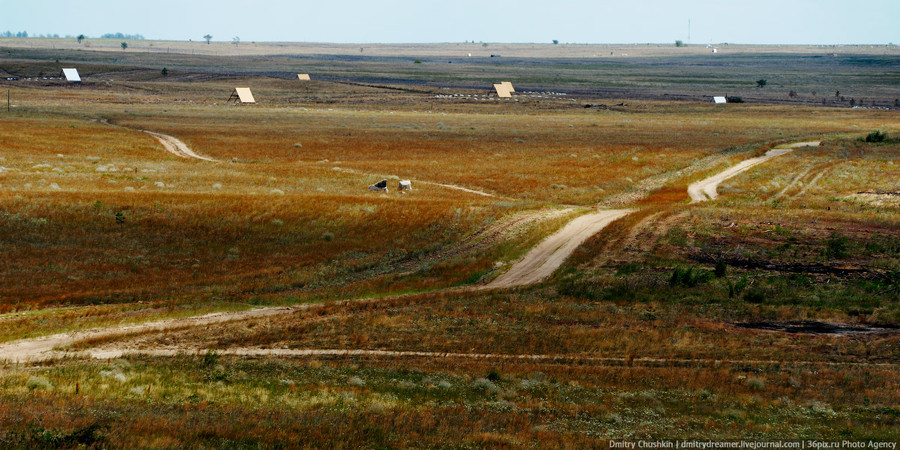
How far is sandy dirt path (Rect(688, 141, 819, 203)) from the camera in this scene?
61.7 metres

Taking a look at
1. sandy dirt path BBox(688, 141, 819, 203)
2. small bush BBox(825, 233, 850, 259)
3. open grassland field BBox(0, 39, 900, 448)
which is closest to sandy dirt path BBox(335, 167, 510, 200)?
open grassland field BBox(0, 39, 900, 448)

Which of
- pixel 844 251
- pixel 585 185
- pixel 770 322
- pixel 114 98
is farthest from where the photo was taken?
pixel 114 98

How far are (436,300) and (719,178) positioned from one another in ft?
150

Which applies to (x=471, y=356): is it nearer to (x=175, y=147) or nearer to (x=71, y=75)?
(x=175, y=147)

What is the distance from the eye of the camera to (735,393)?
22.6 m

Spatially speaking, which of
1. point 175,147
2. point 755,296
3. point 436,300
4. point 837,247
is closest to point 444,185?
point 436,300

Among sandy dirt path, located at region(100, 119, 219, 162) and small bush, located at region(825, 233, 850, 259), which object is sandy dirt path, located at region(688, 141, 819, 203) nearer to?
small bush, located at region(825, 233, 850, 259)

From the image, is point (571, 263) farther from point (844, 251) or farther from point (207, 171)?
point (207, 171)

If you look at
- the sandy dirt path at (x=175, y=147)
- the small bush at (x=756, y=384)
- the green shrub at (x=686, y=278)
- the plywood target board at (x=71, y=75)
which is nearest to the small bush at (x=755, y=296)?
the green shrub at (x=686, y=278)

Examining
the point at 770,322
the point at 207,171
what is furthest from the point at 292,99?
the point at 770,322

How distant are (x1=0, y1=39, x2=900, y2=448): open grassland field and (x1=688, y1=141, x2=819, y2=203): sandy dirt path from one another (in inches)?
59.9

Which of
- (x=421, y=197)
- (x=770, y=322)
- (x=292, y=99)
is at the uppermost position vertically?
(x=292, y=99)

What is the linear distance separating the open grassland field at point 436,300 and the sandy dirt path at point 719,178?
59.9 inches

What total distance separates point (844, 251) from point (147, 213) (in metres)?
41.3
